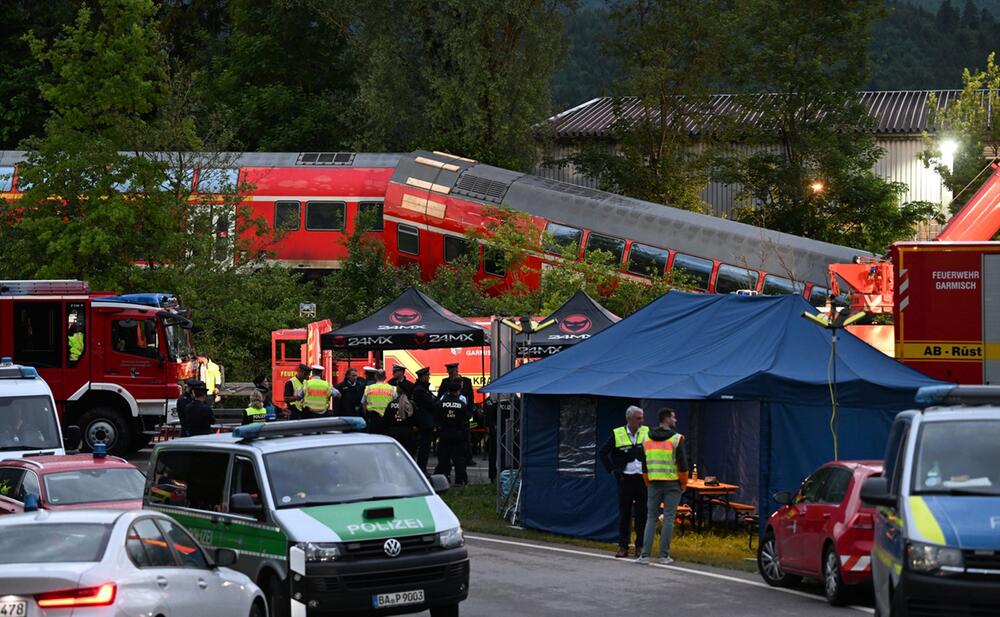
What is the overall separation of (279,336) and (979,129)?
23.1m

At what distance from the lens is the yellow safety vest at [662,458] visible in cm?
1850

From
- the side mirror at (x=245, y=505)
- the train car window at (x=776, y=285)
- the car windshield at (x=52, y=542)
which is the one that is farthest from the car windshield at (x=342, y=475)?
the train car window at (x=776, y=285)

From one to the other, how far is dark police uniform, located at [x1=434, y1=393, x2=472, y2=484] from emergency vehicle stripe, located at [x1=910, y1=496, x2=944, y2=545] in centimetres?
1500

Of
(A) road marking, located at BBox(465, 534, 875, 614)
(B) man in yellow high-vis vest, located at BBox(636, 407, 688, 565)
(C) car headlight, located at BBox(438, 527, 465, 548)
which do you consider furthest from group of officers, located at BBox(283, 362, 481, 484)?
(C) car headlight, located at BBox(438, 527, 465, 548)

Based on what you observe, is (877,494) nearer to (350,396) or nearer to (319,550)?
(319,550)

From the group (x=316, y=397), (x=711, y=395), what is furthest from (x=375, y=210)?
(x=711, y=395)

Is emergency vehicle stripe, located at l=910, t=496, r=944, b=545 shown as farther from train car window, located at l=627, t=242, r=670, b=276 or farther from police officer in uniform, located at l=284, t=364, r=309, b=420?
train car window, located at l=627, t=242, r=670, b=276

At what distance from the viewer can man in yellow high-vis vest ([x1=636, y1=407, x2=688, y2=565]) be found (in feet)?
60.7

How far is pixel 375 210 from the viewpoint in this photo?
43500 mm

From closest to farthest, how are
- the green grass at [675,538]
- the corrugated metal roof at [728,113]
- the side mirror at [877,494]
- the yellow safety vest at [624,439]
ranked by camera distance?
the side mirror at [877,494], the yellow safety vest at [624,439], the green grass at [675,538], the corrugated metal roof at [728,113]

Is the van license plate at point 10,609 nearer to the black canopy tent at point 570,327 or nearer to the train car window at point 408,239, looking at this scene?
the black canopy tent at point 570,327

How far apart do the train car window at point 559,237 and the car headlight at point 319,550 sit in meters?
27.1

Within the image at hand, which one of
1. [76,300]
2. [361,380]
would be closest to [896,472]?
[361,380]

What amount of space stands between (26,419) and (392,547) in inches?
434
